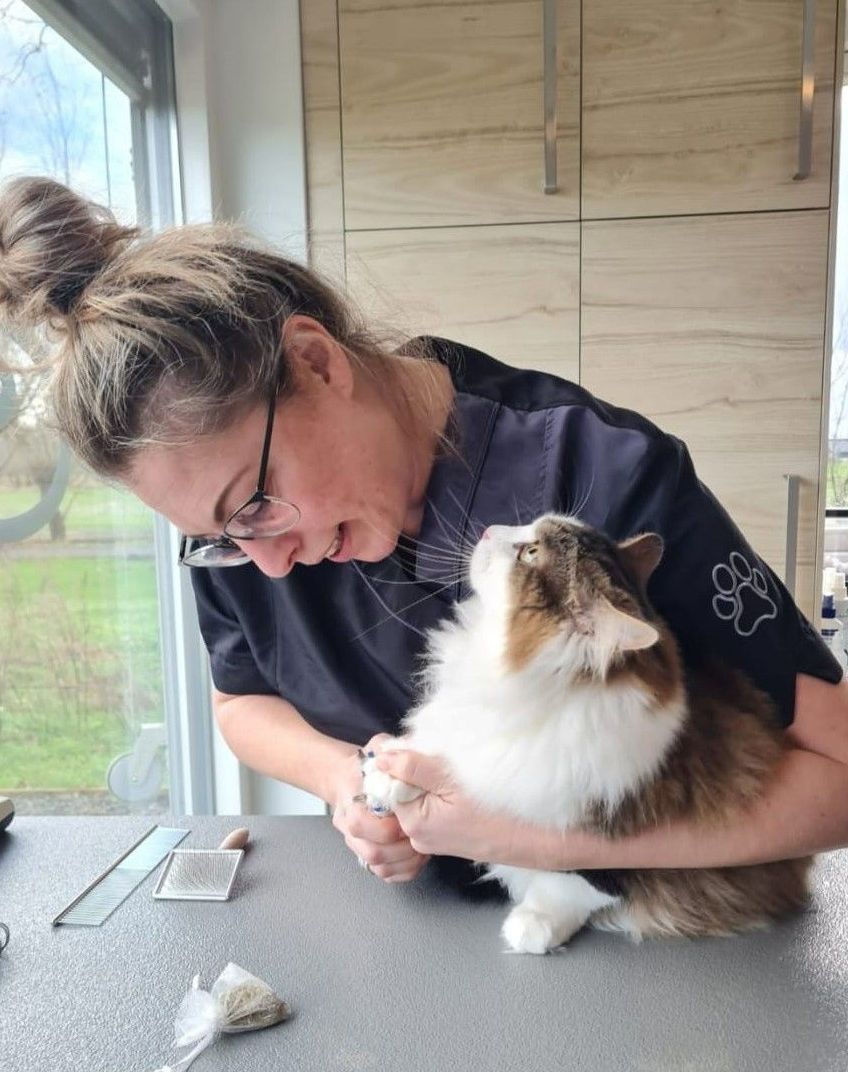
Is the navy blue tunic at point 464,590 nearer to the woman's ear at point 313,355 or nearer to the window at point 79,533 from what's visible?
the woman's ear at point 313,355

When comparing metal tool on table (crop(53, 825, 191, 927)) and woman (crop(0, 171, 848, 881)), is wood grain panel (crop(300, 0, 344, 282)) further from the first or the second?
metal tool on table (crop(53, 825, 191, 927))

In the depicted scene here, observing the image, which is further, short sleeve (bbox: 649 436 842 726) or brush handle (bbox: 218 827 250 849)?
brush handle (bbox: 218 827 250 849)

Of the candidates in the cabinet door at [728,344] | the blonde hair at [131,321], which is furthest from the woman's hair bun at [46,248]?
the cabinet door at [728,344]

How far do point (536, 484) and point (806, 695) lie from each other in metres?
0.38

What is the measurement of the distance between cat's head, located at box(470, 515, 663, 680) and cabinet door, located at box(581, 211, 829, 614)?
118cm

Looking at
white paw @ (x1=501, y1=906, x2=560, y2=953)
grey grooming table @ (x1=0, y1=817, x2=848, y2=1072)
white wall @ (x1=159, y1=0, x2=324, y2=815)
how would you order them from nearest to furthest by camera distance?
grey grooming table @ (x1=0, y1=817, x2=848, y2=1072)
white paw @ (x1=501, y1=906, x2=560, y2=953)
white wall @ (x1=159, y1=0, x2=324, y2=815)

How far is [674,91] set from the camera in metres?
→ 1.87

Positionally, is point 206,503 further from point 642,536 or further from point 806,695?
point 806,695

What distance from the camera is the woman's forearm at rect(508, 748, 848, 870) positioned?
81 cm

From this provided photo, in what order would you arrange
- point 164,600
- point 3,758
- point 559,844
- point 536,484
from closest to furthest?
point 559,844, point 536,484, point 3,758, point 164,600

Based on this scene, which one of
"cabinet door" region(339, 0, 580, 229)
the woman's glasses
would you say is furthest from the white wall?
the woman's glasses

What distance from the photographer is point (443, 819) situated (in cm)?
84

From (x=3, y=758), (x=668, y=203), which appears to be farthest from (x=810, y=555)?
(x=3, y=758)

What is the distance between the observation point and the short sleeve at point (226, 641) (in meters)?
1.17
